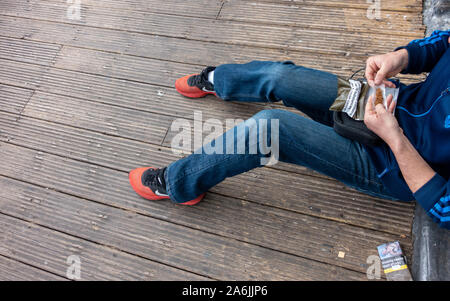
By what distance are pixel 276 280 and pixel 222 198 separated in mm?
409

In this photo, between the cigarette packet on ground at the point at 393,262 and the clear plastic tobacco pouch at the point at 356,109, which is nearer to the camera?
the clear plastic tobacco pouch at the point at 356,109

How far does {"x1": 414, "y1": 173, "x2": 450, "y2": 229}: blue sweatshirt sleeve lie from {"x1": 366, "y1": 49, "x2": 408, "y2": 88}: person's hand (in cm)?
41

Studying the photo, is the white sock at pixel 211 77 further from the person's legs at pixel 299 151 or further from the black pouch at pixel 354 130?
the black pouch at pixel 354 130

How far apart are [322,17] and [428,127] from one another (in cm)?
121

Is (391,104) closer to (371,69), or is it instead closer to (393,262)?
(371,69)

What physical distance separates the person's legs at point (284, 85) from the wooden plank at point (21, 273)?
1120 millimetres

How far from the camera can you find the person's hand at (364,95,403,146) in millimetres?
1003

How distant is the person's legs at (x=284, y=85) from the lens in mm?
1306

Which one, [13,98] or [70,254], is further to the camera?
[13,98]

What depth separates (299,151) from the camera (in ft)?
3.86

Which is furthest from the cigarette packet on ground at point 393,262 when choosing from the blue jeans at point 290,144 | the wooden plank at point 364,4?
the wooden plank at point 364,4

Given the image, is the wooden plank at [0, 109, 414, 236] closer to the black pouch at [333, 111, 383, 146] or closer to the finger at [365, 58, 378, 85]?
the black pouch at [333, 111, 383, 146]

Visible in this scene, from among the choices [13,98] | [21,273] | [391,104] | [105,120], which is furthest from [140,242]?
[13,98]

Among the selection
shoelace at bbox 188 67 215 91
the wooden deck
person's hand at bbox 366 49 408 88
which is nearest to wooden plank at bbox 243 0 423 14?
the wooden deck
